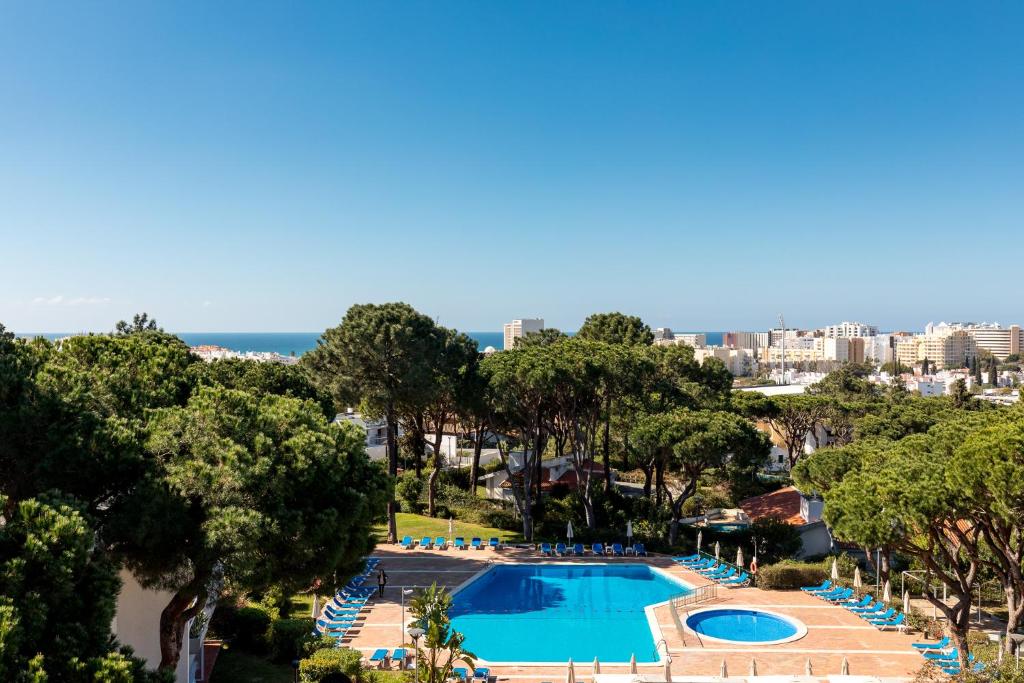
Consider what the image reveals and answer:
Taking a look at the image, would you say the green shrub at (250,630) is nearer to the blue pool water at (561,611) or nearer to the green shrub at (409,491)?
the blue pool water at (561,611)

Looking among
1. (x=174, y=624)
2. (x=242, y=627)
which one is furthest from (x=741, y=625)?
(x=174, y=624)

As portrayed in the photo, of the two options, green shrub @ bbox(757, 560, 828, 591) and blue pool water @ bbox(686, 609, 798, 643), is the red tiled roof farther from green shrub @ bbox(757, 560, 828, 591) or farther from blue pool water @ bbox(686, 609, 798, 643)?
blue pool water @ bbox(686, 609, 798, 643)

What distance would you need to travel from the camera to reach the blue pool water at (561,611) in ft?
58.7

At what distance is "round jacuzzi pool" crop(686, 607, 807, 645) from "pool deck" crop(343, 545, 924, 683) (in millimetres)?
341

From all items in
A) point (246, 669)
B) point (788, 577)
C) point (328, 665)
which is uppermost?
point (328, 665)

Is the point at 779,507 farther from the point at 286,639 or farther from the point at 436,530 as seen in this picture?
the point at 286,639

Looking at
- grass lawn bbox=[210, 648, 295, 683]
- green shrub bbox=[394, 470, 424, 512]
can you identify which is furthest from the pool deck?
green shrub bbox=[394, 470, 424, 512]

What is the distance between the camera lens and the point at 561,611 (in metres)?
21.0

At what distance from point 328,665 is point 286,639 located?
2.20m

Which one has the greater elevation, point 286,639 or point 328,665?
point 328,665

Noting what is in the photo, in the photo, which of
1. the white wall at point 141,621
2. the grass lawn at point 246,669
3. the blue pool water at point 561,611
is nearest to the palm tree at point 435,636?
the grass lawn at point 246,669

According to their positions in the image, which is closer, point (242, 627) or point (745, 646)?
point (242, 627)

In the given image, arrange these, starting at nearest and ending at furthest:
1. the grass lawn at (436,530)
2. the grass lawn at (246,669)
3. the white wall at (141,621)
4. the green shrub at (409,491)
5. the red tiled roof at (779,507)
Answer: the white wall at (141,621) < the grass lawn at (246,669) < the red tiled roof at (779,507) < the grass lawn at (436,530) < the green shrub at (409,491)

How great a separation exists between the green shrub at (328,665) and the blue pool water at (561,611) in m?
4.13
